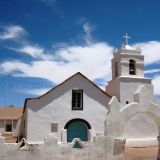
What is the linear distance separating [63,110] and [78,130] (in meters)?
1.97

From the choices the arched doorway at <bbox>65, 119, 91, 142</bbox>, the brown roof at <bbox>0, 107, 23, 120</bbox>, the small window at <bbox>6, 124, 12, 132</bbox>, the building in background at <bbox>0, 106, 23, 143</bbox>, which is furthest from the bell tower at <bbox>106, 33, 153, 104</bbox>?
the small window at <bbox>6, 124, 12, 132</bbox>

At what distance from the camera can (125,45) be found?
28.0m

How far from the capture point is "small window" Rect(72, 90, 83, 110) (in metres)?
25.4

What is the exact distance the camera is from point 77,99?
1008 inches

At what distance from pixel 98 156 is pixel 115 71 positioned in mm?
12120

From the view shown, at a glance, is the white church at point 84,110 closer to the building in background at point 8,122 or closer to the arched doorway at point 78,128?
the arched doorway at point 78,128

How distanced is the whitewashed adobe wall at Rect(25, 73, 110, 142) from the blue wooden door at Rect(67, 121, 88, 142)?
44cm

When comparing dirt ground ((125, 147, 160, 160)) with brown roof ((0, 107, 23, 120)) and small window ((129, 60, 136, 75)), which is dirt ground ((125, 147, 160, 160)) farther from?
brown roof ((0, 107, 23, 120))

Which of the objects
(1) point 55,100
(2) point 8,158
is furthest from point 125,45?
(2) point 8,158

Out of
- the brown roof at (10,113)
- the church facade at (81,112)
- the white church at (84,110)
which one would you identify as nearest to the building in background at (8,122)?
the brown roof at (10,113)

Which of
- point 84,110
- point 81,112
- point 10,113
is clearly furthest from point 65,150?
point 10,113

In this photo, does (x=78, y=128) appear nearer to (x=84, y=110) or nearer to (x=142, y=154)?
(x=84, y=110)

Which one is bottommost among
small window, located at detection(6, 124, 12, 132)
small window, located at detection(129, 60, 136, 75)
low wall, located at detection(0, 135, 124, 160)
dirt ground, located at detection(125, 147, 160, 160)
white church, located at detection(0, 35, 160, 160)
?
dirt ground, located at detection(125, 147, 160, 160)

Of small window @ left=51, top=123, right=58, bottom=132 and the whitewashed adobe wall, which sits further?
small window @ left=51, top=123, right=58, bottom=132
